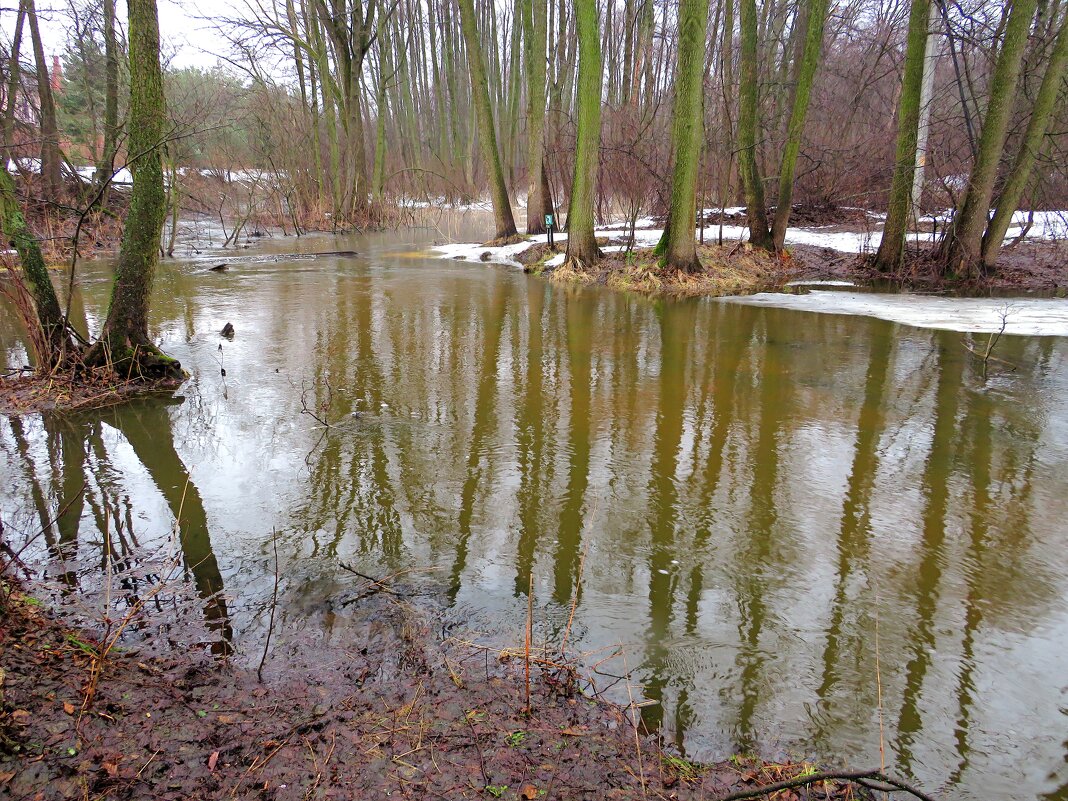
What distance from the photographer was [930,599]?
3.42m

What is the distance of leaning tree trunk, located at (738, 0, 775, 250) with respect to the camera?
14.2 m

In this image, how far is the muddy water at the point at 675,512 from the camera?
109 inches

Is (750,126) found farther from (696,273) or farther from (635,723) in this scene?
(635,723)

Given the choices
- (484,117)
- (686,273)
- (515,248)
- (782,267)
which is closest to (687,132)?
(686,273)

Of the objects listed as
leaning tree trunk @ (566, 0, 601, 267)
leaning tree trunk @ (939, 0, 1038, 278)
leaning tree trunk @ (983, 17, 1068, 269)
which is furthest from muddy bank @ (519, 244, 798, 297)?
leaning tree trunk @ (983, 17, 1068, 269)

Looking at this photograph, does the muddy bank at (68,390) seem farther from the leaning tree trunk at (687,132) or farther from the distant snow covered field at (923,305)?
the leaning tree trunk at (687,132)

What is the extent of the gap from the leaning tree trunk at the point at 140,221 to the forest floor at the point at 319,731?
4567mm

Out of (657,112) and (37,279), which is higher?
(657,112)

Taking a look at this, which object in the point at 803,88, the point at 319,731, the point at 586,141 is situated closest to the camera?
the point at 319,731

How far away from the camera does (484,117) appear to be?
18672mm

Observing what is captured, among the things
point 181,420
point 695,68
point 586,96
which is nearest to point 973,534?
point 181,420

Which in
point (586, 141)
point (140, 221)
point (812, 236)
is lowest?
point (140, 221)

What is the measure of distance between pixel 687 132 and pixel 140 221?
32.4 ft

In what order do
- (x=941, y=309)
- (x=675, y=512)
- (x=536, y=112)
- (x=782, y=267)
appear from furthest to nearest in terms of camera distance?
(x=536, y=112) → (x=782, y=267) → (x=941, y=309) → (x=675, y=512)
